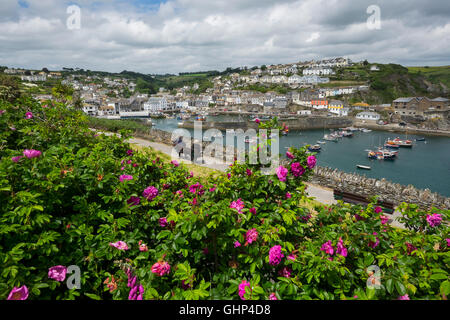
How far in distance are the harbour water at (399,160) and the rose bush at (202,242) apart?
32493 millimetres

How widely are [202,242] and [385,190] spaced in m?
12.8

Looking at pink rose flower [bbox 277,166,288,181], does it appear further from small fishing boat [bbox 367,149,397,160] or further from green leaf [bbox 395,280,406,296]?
small fishing boat [bbox 367,149,397,160]

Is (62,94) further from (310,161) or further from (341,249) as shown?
(341,249)

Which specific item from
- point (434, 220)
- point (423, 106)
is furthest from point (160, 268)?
point (423, 106)

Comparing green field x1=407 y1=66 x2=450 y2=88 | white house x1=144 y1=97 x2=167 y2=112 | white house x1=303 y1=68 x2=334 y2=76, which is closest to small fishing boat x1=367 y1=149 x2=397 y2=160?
white house x1=144 y1=97 x2=167 y2=112

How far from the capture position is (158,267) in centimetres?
228

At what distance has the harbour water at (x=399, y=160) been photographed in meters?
31.5

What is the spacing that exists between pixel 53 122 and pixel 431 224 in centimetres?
689

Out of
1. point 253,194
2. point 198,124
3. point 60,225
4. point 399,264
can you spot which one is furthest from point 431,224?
point 198,124

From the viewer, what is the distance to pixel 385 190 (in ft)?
40.6

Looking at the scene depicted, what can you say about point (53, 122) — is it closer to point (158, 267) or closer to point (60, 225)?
point (60, 225)

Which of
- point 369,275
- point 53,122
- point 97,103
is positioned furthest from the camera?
point 97,103

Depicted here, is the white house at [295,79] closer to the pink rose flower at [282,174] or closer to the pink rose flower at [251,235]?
the pink rose flower at [282,174]

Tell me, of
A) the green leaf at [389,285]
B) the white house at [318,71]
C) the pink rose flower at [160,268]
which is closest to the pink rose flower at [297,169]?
the green leaf at [389,285]
